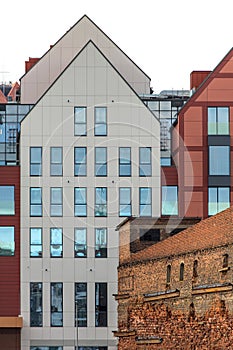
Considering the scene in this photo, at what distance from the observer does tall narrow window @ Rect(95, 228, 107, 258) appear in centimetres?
7912

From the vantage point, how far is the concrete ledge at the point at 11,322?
255 ft

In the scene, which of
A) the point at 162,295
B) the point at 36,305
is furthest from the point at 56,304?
the point at 162,295

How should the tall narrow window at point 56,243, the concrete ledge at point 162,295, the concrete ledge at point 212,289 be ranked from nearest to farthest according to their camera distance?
the concrete ledge at point 212,289 < the concrete ledge at point 162,295 < the tall narrow window at point 56,243

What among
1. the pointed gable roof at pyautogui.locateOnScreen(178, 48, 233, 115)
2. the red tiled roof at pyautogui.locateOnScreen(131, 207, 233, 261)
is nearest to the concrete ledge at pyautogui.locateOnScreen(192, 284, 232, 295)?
the red tiled roof at pyautogui.locateOnScreen(131, 207, 233, 261)

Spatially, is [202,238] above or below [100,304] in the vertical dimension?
above

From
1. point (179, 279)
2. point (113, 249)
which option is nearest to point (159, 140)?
point (113, 249)

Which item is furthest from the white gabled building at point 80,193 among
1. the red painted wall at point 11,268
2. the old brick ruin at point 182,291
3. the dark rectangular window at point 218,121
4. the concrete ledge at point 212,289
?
the concrete ledge at point 212,289

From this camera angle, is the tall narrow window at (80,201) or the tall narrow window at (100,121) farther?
the tall narrow window at (100,121)

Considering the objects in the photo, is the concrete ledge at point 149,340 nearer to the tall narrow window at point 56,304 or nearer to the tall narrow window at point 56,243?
the tall narrow window at point 56,304

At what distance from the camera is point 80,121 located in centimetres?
8044

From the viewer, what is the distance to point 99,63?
8025 centimetres

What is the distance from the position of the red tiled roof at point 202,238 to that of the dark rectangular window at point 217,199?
19.3 metres

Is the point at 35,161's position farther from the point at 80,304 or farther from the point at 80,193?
the point at 80,304

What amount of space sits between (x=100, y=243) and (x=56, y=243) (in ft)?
9.06
